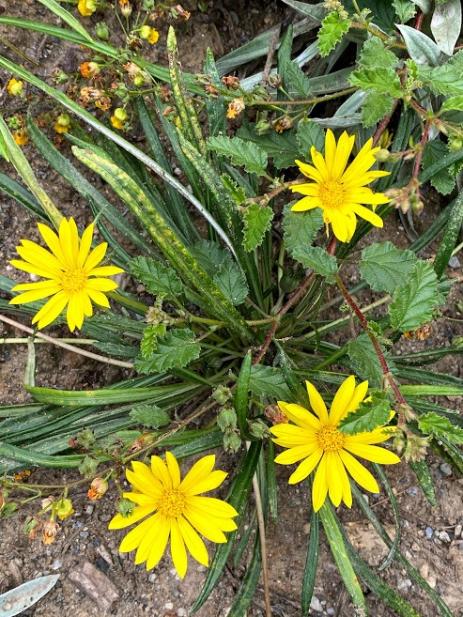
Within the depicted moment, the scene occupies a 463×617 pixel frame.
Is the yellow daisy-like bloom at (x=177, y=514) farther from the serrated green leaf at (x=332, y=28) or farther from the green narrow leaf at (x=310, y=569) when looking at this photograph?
the serrated green leaf at (x=332, y=28)

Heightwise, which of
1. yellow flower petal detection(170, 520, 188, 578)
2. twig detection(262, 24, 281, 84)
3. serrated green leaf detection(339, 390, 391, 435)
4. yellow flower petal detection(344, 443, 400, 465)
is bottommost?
yellow flower petal detection(170, 520, 188, 578)

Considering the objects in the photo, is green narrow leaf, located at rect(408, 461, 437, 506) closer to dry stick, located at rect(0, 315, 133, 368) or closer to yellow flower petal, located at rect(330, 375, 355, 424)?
yellow flower petal, located at rect(330, 375, 355, 424)

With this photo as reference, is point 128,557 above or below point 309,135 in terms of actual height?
below

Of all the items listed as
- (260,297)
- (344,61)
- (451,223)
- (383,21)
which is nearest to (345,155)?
(451,223)

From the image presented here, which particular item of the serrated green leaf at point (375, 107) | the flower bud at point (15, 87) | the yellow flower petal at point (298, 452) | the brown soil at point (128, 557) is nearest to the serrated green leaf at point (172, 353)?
the yellow flower petal at point (298, 452)

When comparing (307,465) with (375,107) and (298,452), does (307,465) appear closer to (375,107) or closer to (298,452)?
(298,452)

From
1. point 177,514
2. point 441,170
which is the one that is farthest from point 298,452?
point 441,170

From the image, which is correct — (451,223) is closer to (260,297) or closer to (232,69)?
(260,297)

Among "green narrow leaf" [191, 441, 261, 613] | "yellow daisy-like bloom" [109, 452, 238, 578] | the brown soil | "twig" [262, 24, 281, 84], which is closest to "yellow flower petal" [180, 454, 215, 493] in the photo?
"yellow daisy-like bloom" [109, 452, 238, 578]
